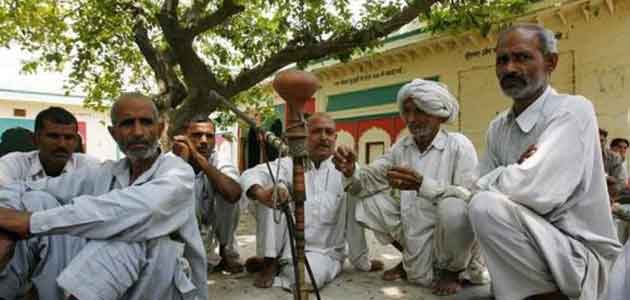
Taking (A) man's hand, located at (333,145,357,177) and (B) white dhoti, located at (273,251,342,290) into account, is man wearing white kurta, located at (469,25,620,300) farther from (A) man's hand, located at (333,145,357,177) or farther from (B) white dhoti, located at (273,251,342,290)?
(B) white dhoti, located at (273,251,342,290)

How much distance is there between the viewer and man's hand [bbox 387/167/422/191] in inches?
119

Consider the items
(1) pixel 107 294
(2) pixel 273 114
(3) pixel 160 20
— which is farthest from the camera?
(2) pixel 273 114

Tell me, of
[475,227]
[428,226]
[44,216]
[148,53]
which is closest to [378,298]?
[428,226]

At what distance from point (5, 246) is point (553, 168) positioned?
242 centimetres

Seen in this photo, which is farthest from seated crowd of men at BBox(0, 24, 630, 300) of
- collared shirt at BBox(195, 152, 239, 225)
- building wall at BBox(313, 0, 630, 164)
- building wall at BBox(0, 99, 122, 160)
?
building wall at BBox(0, 99, 122, 160)

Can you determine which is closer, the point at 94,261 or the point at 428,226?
the point at 94,261

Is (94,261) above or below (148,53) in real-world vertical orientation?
below

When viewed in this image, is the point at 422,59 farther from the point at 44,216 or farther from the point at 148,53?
the point at 44,216

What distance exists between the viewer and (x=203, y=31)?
774 centimetres

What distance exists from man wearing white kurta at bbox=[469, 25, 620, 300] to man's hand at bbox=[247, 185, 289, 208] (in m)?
1.05

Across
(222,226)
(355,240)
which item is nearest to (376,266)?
(355,240)

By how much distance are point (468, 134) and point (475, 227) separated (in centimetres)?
913

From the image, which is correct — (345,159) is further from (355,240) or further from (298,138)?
(298,138)

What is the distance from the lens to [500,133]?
2.84 m
